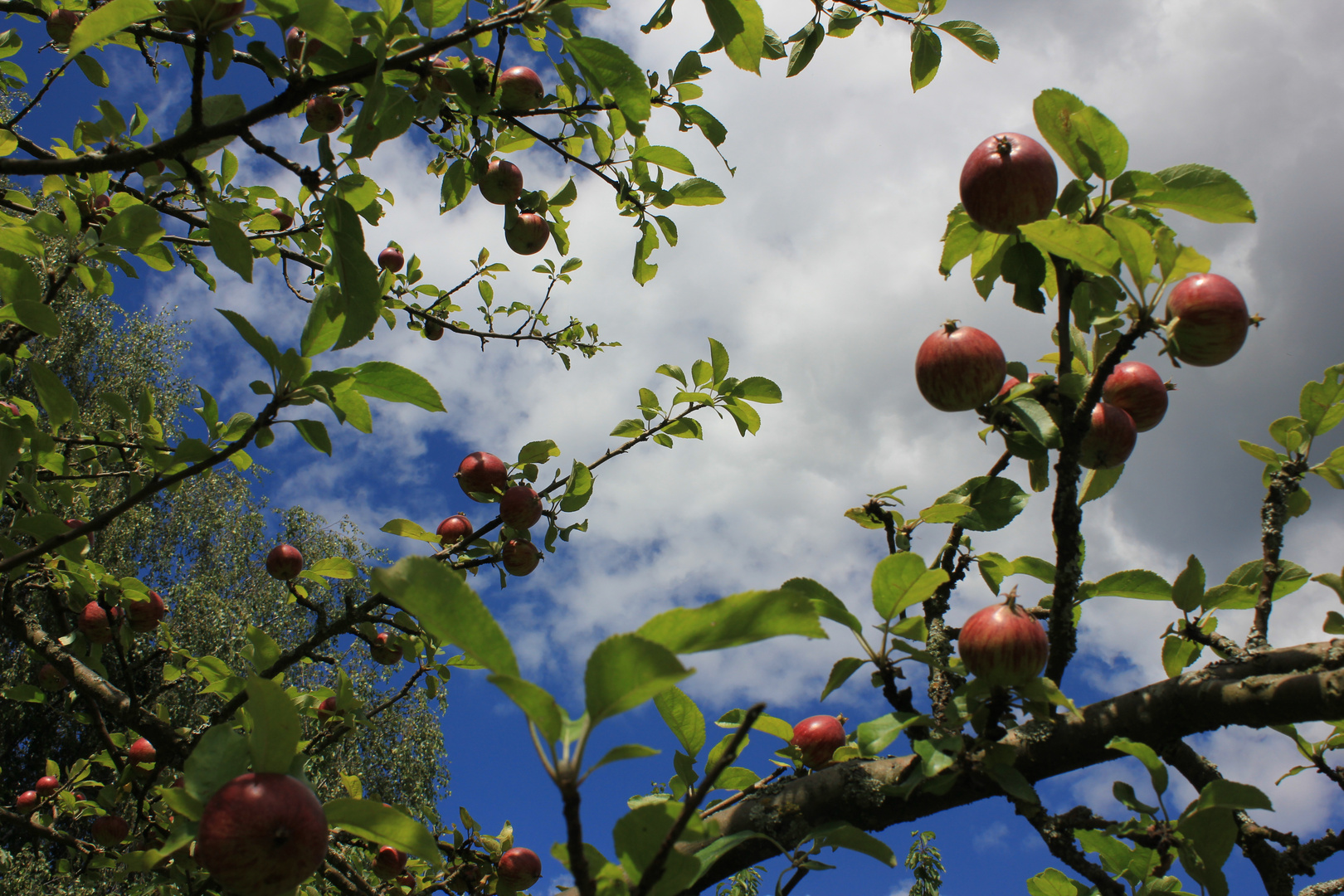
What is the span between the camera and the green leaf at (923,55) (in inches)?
61.1

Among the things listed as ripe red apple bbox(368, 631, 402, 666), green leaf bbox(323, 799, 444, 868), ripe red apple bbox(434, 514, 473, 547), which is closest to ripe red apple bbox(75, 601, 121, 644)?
ripe red apple bbox(368, 631, 402, 666)

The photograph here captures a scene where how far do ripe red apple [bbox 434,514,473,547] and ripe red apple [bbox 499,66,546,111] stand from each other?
113 cm

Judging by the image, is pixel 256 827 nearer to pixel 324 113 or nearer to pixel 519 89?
pixel 324 113

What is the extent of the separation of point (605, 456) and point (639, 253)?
0.59 metres

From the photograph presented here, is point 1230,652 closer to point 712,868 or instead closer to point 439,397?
point 712,868

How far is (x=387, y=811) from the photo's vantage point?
0.70 meters

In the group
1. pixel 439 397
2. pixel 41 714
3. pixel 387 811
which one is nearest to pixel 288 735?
pixel 387 811

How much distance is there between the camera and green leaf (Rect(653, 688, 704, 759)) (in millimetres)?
993

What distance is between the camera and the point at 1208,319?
86cm

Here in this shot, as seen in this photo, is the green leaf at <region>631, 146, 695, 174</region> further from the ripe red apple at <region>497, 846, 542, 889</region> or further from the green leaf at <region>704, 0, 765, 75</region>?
the ripe red apple at <region>497, 846, 542, 889</region>

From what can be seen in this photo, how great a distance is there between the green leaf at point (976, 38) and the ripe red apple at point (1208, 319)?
2.96 feet

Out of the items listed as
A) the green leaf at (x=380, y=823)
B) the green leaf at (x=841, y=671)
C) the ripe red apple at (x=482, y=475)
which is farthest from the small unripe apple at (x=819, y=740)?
the ripe red apple at (x=482, y=475)

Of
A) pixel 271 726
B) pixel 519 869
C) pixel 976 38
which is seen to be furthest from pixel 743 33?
pixel 519 869

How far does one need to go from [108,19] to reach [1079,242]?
1257 mm
